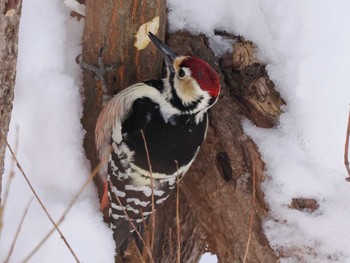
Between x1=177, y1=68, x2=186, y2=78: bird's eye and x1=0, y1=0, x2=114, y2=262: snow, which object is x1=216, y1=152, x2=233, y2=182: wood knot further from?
x1=0, y1=0, x2=114, y2=262: snow

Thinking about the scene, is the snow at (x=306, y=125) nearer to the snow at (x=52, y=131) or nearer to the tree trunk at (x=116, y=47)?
the tree trunk at (x=116, y=47)

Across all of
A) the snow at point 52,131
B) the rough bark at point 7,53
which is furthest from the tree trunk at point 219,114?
the rough bark at point 7,53

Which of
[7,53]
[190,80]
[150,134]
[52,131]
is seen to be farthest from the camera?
[52,131]

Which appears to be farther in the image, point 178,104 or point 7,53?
point 178,104

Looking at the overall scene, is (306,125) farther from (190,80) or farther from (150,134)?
(150,134)

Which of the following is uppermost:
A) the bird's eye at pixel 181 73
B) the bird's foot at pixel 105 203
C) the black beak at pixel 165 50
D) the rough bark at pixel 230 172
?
the black beak at pixel 165 50

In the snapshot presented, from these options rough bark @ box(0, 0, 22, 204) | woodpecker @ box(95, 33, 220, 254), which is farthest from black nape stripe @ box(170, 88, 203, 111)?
rough bark @ box(0, 0, 22, 204)

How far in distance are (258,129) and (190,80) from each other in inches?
15.2

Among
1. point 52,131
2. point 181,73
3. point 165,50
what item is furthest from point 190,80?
point 52,131

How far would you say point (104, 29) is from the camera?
2.53m

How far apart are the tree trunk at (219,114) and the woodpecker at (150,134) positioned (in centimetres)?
10

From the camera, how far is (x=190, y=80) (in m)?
2.45

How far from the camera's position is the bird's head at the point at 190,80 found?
2377mm

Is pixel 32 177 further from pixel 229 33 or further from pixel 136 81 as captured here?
pixel 229 33
